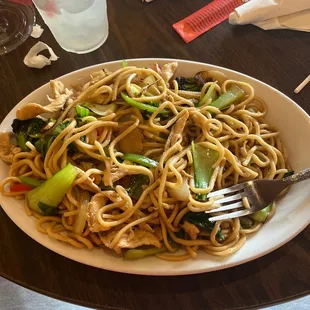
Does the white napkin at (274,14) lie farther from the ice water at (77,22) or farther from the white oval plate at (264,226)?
the ice water at (77,22)

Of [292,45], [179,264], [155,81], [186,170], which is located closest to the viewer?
[179,264]

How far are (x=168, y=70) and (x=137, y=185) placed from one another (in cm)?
38

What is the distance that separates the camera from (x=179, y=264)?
1.14m

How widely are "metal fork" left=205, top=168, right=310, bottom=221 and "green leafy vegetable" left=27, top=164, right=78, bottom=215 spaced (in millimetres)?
361

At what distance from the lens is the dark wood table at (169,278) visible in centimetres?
116

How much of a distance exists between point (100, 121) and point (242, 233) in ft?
1.59

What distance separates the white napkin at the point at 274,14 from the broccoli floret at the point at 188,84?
342mm

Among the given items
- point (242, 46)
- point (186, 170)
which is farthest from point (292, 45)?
point (186, 170)

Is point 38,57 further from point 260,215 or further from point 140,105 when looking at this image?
point 260,215

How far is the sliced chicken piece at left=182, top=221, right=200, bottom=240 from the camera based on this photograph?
1176 millimetres

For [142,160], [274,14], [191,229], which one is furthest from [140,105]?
[274,14]

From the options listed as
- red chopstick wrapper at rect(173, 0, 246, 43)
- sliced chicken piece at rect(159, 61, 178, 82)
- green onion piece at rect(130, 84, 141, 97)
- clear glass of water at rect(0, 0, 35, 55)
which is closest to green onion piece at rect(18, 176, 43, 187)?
green onion piece at rect(130, 84, 141, 97)

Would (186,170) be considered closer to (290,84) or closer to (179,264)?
(179,264)

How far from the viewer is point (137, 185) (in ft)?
4.10
